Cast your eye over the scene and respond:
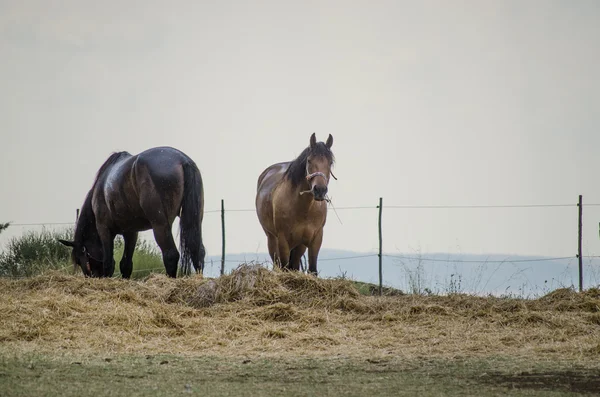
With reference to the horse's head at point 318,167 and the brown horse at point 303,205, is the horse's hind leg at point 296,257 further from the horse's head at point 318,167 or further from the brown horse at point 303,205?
the horse's head at point 318,167

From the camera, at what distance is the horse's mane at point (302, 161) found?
991 cm

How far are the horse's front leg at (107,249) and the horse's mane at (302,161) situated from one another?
9.00 feet

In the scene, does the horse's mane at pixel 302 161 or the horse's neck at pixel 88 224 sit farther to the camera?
the horse's neck at pixel 88 224

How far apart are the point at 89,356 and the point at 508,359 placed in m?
3.13

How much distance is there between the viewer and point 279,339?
Answer: 7102mm

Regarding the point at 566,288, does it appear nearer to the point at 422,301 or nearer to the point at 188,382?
the point at 422,301

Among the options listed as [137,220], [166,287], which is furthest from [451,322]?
[137,220]

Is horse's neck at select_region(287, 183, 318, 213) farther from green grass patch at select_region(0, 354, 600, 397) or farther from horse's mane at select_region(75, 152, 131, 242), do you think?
green grass patch at select_region(0, 354, 600, 397)

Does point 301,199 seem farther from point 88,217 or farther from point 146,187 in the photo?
point 88,217

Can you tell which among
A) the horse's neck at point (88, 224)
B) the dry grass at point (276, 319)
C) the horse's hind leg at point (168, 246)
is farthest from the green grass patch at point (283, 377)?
the horse's neck at point (88, 224)

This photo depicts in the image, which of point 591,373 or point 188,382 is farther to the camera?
point 591,373

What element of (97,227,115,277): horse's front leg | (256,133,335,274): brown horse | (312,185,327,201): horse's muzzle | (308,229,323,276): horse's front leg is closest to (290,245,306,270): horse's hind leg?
(256,133,335,274): brown horse

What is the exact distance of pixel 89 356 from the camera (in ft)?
20.3

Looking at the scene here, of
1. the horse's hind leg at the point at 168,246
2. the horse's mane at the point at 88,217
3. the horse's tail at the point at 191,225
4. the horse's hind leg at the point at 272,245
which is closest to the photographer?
the horse's tail at the point at 191,225
